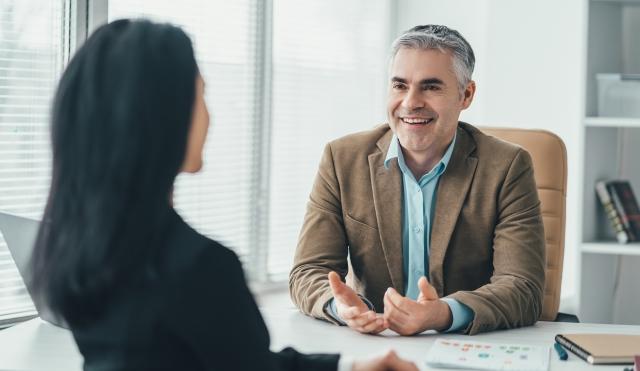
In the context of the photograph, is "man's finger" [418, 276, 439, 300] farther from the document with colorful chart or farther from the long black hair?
the long black hair

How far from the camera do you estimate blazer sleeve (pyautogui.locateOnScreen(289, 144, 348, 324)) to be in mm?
2123

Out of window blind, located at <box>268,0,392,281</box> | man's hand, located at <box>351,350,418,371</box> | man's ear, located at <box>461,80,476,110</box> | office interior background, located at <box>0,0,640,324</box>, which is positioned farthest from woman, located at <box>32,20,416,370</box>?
window blind, located at <box>268,0,392,281</box>

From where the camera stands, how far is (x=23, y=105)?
8.39 ft

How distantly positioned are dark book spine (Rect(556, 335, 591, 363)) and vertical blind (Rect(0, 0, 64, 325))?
1500mm

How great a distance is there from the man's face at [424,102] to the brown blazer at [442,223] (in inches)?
2.5

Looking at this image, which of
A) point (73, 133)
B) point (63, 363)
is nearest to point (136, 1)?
point (63, 363)

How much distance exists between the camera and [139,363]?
1093 mm

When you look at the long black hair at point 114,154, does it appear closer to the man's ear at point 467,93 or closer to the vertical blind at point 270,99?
the man's ear at point 467,93

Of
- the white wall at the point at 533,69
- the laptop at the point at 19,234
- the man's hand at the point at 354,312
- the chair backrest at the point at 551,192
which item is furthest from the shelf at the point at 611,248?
the laptop at the point at 19,234

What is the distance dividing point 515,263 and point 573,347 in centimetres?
44

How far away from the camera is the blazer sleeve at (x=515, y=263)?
1.95 meters

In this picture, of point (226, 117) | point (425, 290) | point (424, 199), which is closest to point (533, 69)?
point (226, 117)

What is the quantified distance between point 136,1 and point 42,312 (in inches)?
60.4

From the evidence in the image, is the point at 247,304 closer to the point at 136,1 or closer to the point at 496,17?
the point at 136,1
